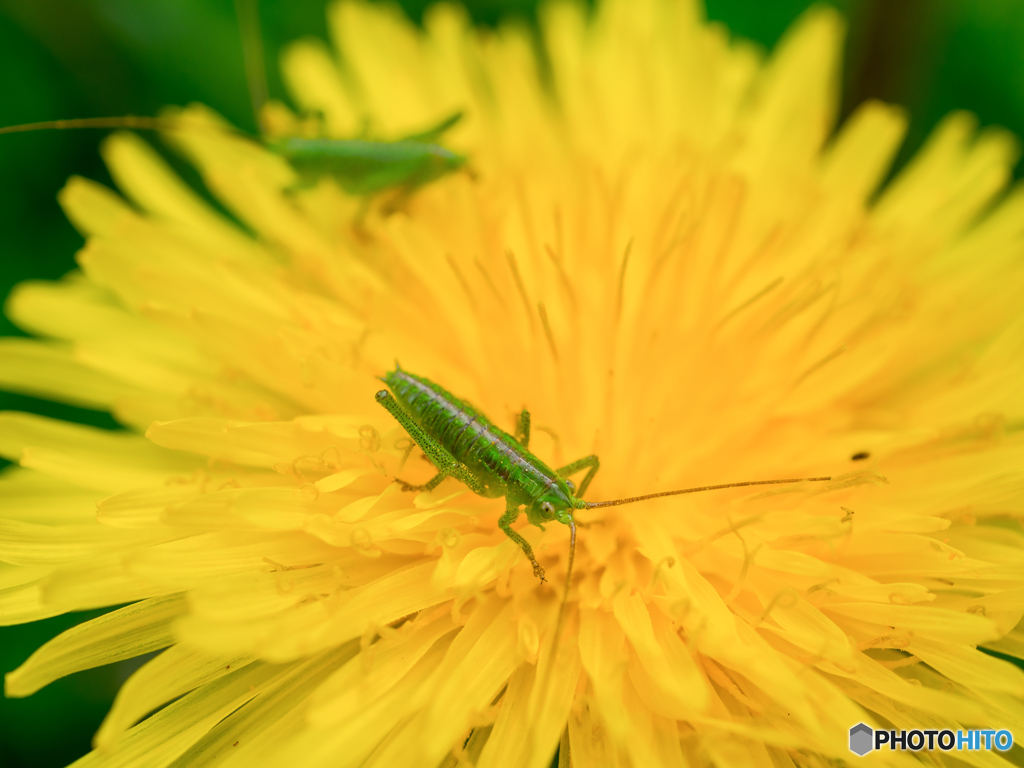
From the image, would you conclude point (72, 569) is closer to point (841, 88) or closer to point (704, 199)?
point (704, 199)

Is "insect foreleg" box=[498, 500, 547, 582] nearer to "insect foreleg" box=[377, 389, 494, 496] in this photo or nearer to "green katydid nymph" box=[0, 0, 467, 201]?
"insect foreleg" box=[377, 389, 494, 496]

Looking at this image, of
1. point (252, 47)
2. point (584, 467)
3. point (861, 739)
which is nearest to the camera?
point (861, 739)

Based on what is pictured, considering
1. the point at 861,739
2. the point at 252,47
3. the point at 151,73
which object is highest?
the point at 151,73

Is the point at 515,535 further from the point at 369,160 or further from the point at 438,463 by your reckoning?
the point at 369,160

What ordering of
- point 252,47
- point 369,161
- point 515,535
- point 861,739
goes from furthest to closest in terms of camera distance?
point 252,47 → point 369,161 → point 515,535 → point 861,739

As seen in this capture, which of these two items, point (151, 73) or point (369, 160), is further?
point (151, 73)

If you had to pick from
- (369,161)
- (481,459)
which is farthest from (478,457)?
(369,161)

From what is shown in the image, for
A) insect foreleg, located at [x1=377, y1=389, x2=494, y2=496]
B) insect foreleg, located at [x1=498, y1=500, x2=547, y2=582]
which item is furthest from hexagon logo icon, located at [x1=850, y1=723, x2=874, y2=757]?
insect foreleg, located at [x1=377, y1=389, x2=494, y2=496]
